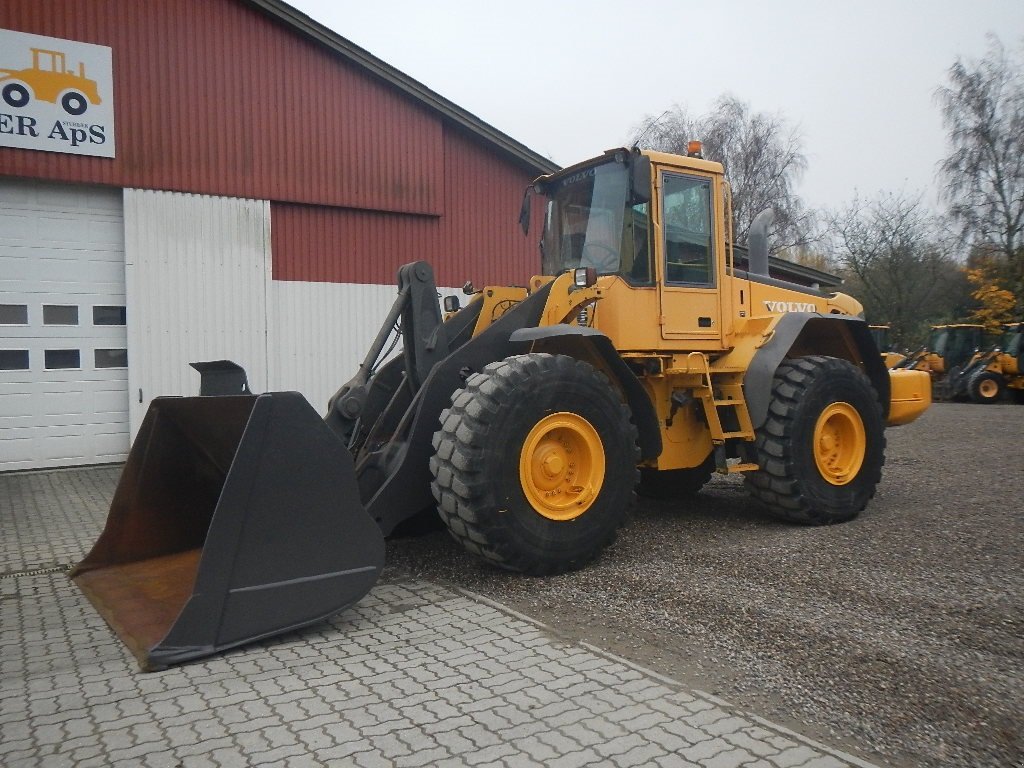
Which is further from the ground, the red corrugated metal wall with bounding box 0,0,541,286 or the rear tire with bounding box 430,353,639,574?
the red corrugated metal wall with bounding box 0,0,541,286

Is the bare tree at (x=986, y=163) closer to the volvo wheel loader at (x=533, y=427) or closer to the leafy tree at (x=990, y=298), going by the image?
the leafy tree at (x=990, y=298)

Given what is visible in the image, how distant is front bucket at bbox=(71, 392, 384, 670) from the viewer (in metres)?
3.87

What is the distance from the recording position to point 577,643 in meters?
4.08

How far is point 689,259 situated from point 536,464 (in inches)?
93.4

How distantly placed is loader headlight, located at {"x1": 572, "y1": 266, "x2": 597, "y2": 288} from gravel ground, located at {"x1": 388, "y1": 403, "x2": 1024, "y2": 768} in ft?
6.31

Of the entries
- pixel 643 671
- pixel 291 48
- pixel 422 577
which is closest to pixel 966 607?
pixel 643 671

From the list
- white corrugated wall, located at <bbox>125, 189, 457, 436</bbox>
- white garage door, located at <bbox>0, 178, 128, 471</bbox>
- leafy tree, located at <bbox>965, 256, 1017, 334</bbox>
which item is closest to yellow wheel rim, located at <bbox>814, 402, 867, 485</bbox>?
white corrugated wall, located at <bbox>125, 189, 457, 436</bbox>

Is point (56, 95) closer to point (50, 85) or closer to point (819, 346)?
point (50, 85)

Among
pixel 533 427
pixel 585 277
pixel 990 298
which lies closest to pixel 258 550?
pixel 533 427

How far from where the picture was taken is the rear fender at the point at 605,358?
545 cm

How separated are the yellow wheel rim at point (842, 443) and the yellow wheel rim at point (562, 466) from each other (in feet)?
8.25

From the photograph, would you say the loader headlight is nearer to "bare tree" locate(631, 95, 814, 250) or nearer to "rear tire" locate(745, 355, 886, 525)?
"rear tire" locate(745, 355, 886, 525)

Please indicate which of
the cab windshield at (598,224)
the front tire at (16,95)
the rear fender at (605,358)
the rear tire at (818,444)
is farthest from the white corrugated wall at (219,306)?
the rear tire at (818,444)

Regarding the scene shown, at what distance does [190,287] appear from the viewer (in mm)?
11109
